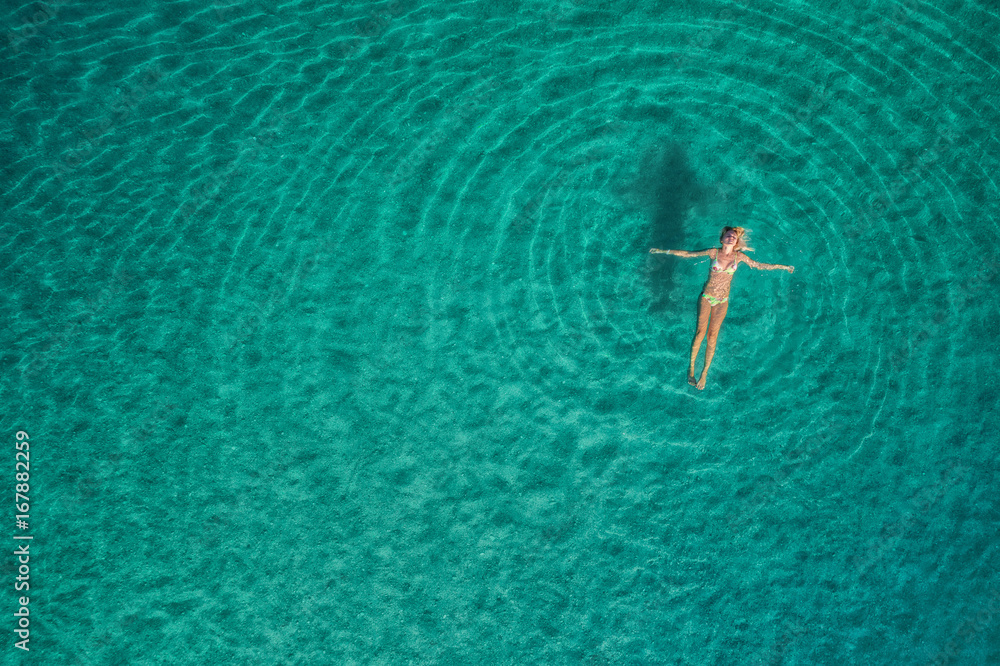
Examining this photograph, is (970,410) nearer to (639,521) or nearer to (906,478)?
(906,478)

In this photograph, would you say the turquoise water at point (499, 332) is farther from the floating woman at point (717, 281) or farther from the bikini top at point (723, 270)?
the bikini top at point (723, 270)

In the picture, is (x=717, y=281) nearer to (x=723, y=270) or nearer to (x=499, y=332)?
(x=723, y=270)

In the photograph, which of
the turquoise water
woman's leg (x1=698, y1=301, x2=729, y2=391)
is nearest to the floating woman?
woman's leg (x1=698, y1=301, x2=729, y2=391)

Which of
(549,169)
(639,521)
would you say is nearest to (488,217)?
(549,169)

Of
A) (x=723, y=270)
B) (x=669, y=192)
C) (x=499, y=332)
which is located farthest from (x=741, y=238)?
(x=499, y=332)

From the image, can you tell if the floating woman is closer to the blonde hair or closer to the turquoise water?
the blonde hair

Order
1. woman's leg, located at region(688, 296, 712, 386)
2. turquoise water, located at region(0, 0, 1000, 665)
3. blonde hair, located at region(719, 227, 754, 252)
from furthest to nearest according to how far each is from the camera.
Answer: woman's leg, located at region(688, 296, 712, 386) → turquoise water, located at region(0, 0, 1000, 665) → blonde hair, located at region(719, 227, 754, 252)
